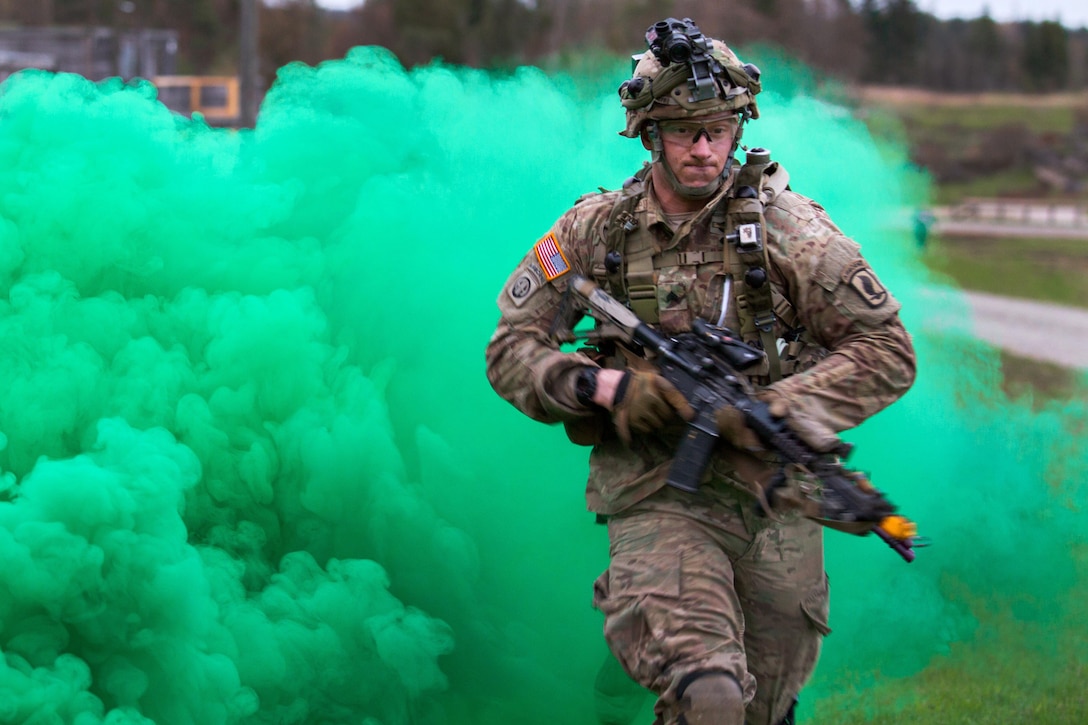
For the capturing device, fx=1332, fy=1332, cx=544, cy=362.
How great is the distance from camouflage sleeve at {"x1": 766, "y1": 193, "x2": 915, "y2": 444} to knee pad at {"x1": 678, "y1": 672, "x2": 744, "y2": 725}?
686 mm

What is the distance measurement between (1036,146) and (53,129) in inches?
1133

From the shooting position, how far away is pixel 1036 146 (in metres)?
29.8

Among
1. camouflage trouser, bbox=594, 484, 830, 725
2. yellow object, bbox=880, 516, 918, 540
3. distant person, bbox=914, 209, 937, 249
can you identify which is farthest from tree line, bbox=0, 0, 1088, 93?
yellow object, bbox=880, 516, 918, 540

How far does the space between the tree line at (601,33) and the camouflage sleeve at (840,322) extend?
85.5 inches

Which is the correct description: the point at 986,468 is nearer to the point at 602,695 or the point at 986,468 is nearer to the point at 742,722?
the point at 602,695

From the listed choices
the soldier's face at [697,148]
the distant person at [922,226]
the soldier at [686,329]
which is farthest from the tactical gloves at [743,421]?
the distant person at [922,226]

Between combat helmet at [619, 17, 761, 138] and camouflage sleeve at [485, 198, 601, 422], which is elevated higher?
combat helmet at [619, 17, 761, 138]

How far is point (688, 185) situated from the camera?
352 centimetres

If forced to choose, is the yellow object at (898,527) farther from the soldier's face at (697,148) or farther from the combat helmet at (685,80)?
the combat helmet at (685,80)

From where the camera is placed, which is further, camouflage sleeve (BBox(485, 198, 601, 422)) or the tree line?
the tree line

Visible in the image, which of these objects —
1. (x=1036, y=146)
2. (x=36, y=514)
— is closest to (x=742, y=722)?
(x=36, y=514)

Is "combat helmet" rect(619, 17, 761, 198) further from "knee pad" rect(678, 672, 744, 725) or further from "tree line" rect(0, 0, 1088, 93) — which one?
"tree line" rect(0, 0, 1088, 93)

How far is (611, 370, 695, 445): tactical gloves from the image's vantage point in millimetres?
3332

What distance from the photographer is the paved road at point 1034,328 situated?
502 inches
